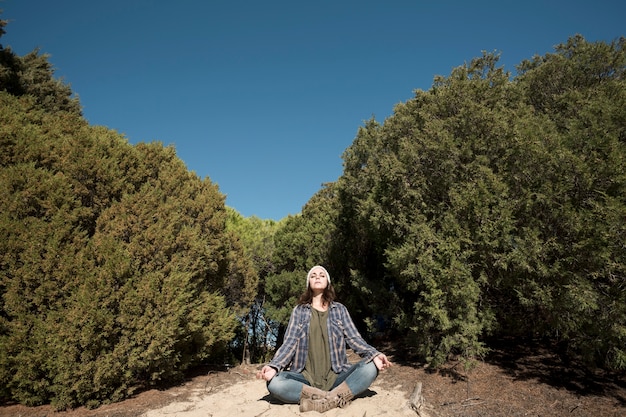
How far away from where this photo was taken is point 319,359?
377cm

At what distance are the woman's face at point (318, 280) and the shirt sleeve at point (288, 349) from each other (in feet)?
1.23

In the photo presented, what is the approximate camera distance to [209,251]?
7.84m

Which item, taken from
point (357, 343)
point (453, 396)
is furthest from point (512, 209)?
point (357, 343)

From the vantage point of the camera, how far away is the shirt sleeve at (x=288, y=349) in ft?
11.9

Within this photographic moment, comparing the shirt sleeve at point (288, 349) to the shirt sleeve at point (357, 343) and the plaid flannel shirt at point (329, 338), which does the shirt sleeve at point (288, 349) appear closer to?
the plaid flannel shirt at point (329, 338)

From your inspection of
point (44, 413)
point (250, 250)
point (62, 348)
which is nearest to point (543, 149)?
point (62, 348)

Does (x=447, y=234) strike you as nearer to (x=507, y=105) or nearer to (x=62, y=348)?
(x=507, y=105)

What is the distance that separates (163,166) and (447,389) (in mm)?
8008

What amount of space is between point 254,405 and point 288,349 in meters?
1.43

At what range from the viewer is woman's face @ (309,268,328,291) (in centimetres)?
398

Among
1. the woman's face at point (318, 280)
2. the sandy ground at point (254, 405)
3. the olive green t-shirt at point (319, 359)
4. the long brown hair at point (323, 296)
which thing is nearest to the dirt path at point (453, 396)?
Result: the sandy ground at point (254, 405)

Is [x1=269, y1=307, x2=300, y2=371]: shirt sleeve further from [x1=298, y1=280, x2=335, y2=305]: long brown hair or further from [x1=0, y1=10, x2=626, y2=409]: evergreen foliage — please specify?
[x1=0, y1=10, x2=626, y2=409]: evergreen foliage

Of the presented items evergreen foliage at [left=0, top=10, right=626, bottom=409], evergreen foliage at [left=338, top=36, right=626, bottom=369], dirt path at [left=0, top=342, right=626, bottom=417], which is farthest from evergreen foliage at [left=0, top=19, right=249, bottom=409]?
evergreen foliage at [left=338, top=36, right=626, bottom=369]

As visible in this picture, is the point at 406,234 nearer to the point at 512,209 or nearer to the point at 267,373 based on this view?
the point at 512,209
